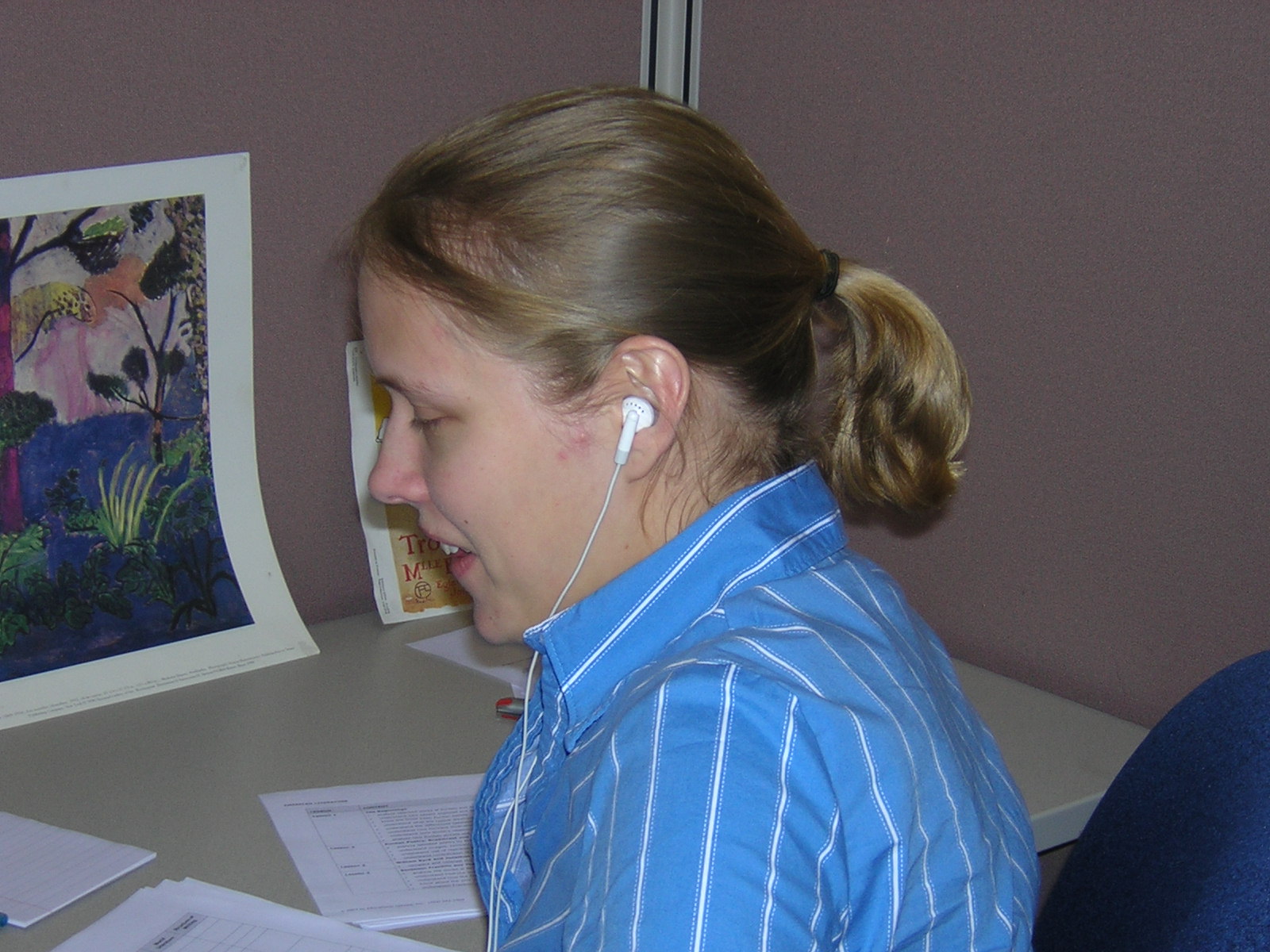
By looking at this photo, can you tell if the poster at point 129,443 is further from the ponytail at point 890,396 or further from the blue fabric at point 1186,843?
the blue fabric at point 1186,843

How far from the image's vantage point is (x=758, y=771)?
0.48 metres

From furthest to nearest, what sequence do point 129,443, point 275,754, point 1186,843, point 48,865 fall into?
point 129,443 → point 275,754 → point 48,865 → point 1186,843

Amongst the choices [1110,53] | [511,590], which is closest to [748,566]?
[511,590]

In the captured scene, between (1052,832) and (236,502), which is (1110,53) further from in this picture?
(236,502)

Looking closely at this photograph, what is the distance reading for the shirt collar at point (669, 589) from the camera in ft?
2.10

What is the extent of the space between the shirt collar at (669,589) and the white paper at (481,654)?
1.33 feet

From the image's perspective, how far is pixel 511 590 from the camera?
2.38 feet

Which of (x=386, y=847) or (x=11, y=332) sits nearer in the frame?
(x=386, y=847)

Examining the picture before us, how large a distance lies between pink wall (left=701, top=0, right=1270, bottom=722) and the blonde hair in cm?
35

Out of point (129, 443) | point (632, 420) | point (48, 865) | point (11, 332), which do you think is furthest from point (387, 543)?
point (632, 420)

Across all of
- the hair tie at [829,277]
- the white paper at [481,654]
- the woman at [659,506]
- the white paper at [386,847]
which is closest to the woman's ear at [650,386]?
the woman at [659,506]

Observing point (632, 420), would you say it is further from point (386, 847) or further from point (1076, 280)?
point (1076, 280)

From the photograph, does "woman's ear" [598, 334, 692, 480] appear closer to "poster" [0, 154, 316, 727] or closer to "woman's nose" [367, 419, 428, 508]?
"woman's nose" [367, 419, 428, 508]

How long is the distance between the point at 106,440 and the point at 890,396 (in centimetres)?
63
